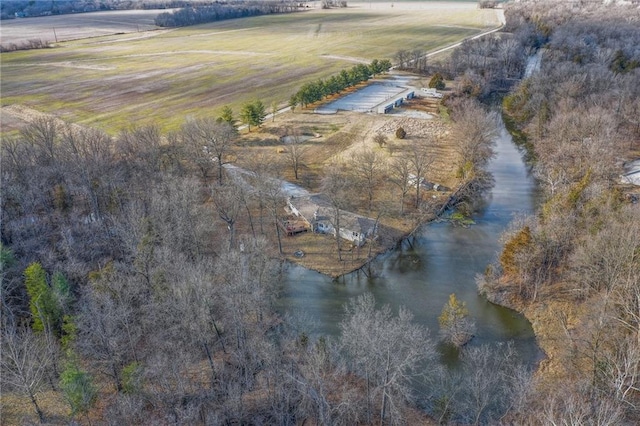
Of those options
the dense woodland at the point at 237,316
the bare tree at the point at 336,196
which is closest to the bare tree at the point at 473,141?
the dense woodland at the point at 237,316

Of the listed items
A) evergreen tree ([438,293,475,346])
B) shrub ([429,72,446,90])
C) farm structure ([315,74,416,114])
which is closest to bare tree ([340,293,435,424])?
evergreen tree ([438,293,475,346])

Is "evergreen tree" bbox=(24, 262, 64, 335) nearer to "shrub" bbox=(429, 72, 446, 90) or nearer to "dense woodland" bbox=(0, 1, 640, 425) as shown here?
"dense woodland" bbox=(0, 1, 640, 425)

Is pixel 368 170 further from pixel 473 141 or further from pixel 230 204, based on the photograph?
pixel 230 204

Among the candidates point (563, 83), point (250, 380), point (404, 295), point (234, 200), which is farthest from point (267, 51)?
point (250, 380)

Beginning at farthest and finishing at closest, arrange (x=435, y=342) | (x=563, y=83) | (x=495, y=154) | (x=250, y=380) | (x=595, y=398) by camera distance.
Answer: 1. (x=563, y=83)
2. (x=495, y=154)
3. (x=435, y=342)
4. (x=250, y=380)
5. (x=595, y=398)

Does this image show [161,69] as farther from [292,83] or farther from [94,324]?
[94,324]

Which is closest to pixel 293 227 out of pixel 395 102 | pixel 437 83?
pixel 395 102
